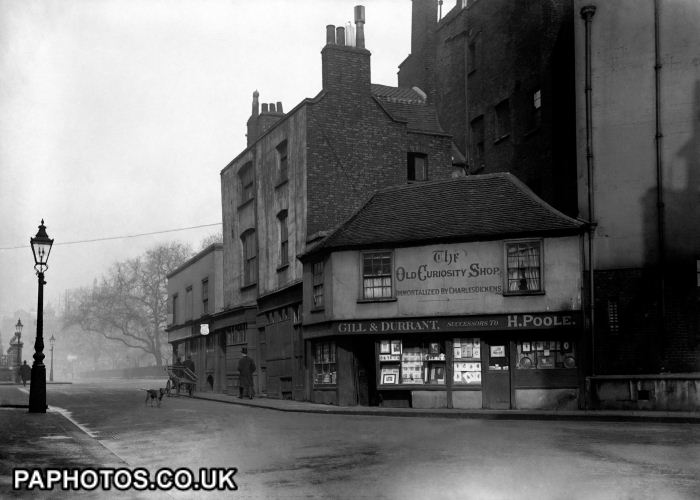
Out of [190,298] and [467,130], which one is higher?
[467,130]

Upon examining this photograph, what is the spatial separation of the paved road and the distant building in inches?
228

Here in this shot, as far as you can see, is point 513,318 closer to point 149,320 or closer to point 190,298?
point 190,298

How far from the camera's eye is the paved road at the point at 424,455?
333 inches

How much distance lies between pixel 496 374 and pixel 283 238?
10453 millimetres

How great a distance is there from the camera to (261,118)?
36.2 metres

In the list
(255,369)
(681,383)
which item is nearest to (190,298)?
(255,369)

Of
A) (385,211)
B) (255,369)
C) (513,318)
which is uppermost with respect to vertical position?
(385,211)

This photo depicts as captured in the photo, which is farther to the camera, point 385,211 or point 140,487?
point 385,211

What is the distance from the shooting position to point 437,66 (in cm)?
3541

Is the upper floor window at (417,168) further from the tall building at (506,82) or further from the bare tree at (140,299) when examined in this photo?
the bare tree at (140,299)

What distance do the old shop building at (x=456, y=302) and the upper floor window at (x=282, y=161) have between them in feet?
18.1

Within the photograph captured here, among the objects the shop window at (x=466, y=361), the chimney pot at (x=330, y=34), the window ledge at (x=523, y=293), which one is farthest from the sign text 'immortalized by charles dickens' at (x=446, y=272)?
the chimney pot at (x=330, y=34)

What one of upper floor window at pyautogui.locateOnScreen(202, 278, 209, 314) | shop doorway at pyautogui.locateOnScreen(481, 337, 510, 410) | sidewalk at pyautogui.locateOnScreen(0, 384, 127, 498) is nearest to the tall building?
shop doorway at pyautogui.locateOnScreen(481, 337, 510, 410)

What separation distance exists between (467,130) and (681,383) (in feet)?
51.6
